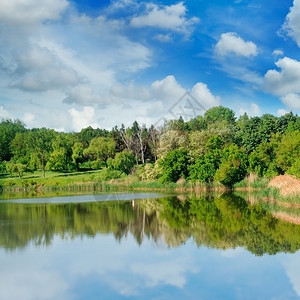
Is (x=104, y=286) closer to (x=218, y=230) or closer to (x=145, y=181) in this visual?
(x=218, y=230)

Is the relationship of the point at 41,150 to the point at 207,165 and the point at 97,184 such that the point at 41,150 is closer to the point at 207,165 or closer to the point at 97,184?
the point at 97,184

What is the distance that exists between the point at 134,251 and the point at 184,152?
30.9 meters

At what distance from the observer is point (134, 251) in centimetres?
→ 1306

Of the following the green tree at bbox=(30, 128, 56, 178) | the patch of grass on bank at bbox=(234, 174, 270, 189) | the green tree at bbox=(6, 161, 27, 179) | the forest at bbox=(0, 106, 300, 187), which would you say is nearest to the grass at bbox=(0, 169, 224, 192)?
the forest at bbox=(0, 106, 300, 187)

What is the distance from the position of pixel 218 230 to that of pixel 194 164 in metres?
26.4

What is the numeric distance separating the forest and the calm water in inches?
433

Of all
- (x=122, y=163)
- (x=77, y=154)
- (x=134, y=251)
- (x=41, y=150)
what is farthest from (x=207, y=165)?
(x=41, y=150)

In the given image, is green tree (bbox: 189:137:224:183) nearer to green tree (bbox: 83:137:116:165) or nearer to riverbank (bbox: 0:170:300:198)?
riverbank (bbox: 0:170:300:198)

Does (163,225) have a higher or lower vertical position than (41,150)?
lower

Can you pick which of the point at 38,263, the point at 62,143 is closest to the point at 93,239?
the point at 38,263

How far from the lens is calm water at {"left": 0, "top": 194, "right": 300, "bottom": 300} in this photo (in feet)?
30.0

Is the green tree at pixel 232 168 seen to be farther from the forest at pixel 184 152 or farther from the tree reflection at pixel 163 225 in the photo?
the tree reflection at pixel 163 225

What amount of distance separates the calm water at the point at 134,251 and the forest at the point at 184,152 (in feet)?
36.1

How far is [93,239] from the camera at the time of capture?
15.1m
